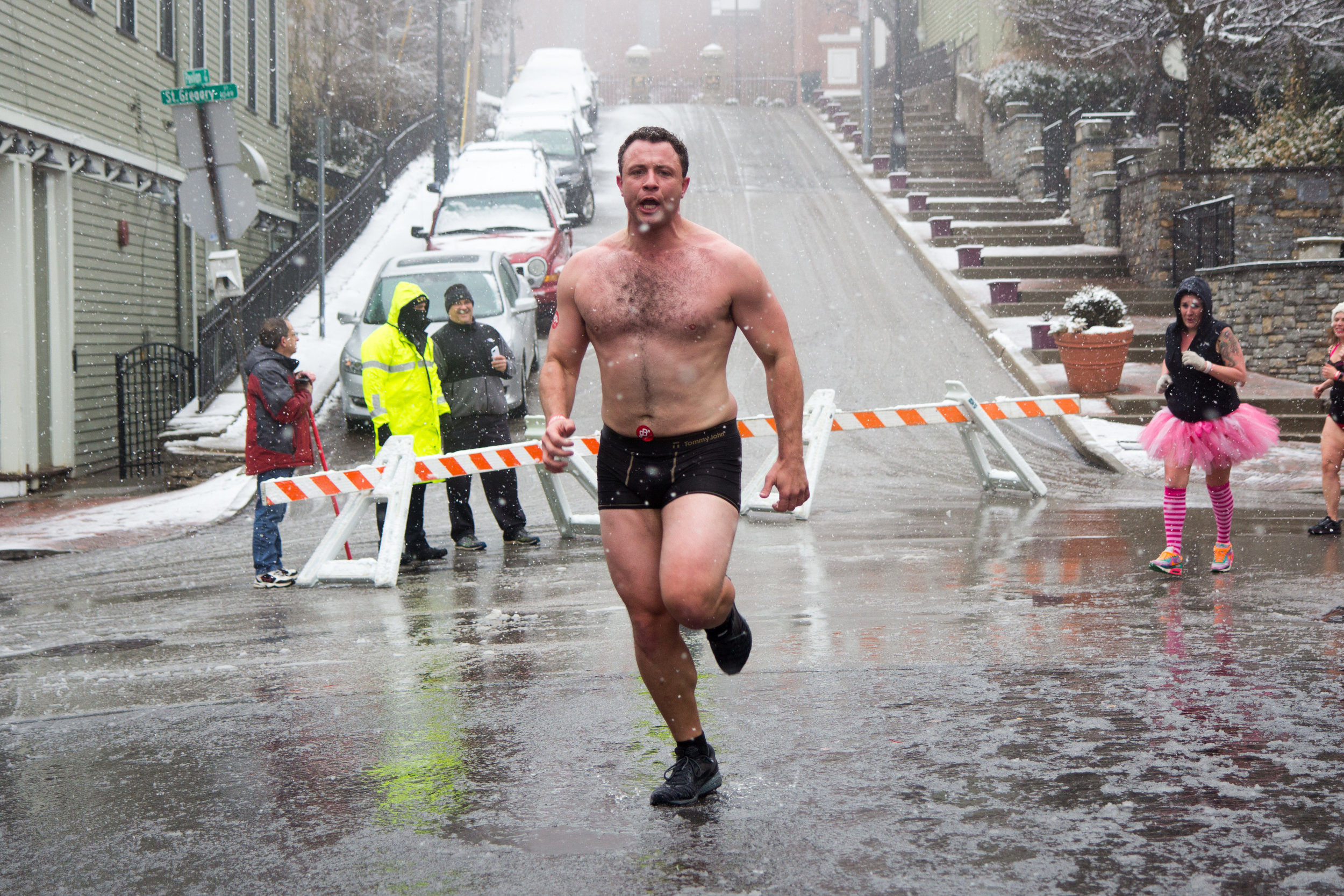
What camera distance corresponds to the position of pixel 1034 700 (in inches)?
199

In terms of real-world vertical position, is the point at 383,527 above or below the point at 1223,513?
below

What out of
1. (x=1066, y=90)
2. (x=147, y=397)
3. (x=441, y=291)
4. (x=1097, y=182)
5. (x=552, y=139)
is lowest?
(x=147, y=397)

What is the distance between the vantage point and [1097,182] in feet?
77.2

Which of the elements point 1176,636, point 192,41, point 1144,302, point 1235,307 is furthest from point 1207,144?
point 1176,636

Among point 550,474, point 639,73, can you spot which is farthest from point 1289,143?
point 639,73

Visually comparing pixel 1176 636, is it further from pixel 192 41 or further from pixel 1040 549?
pixel 192 41

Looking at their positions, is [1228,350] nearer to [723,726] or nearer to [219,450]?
[723,726]

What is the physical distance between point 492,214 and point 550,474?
546 inches

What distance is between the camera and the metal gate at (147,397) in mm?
15922

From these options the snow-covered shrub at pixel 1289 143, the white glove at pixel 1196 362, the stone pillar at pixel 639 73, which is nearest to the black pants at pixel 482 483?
the white glove at pixel 1196 362

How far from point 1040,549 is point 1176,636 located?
3.05 meters

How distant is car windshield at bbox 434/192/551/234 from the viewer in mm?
21734

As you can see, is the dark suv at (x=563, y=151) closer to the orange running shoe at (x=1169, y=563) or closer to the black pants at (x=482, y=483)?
the black pants at (x=482, y=483)

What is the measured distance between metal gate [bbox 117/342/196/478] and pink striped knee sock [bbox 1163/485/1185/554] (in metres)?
11.3
